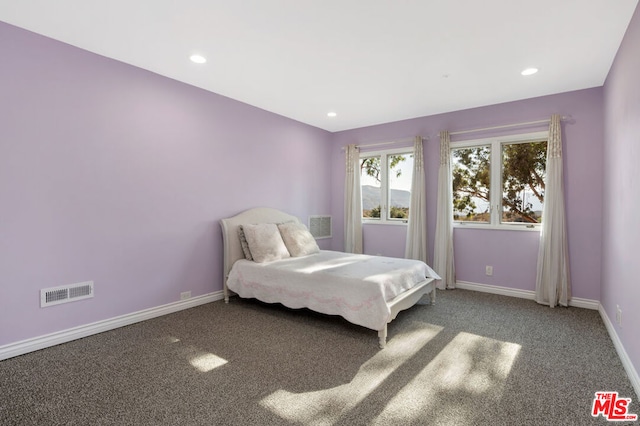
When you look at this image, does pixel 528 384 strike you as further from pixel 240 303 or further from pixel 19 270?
pixel 19 270

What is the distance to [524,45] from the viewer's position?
8.82ft

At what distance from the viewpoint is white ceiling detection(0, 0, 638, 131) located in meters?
2.21

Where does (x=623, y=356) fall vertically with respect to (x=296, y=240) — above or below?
below

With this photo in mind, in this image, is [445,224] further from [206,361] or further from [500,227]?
[206,361]

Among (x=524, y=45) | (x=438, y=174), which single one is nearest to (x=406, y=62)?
(x=524, y=45)

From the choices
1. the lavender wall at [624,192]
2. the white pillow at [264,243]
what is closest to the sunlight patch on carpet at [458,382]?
the lavender wall at [624,192]

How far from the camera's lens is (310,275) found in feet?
10.4

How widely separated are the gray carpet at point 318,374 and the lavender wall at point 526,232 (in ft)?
2.77

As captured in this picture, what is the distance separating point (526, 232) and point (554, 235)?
344 millimetres

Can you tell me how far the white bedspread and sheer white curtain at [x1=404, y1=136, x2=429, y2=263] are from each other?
1059mm

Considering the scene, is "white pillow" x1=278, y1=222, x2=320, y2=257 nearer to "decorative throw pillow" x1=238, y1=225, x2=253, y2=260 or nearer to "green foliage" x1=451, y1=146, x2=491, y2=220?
"decorative throw pillow" x1=238, y1=225, x2=253, y2=260

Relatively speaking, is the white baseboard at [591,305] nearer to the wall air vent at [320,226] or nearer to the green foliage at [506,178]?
the green foliage at [506,178]

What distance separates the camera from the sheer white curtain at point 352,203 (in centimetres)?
542

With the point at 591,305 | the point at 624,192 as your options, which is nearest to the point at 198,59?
the point at 624,192
